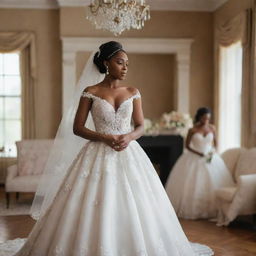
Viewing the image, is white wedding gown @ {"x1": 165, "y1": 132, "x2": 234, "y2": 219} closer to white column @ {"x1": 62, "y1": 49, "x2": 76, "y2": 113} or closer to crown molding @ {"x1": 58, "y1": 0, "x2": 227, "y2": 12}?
white column @ {"x1": 62, "y1": 49, "x2": 76, "y2": 113}

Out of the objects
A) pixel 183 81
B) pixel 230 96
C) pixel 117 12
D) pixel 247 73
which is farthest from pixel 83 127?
pixel 183 81

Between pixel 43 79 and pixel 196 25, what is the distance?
3.08m

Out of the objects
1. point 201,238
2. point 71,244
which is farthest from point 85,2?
point 71,244

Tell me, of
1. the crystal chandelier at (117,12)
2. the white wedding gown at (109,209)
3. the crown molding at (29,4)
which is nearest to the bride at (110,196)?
the white wedding gown at (109,209)

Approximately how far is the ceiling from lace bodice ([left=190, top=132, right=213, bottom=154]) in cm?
325

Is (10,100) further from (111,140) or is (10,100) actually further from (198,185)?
(111,140)

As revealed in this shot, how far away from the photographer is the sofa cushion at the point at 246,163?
7.00 metres

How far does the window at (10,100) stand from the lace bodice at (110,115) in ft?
22.2

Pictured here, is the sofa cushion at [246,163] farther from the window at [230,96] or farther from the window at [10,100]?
the window at [10,100]

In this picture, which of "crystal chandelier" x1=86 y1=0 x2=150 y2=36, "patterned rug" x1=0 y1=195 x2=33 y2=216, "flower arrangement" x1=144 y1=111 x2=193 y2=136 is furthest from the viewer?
"flower arrangement" x1=144 y1=111 x2=193 y2=136

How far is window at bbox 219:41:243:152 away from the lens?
905cm

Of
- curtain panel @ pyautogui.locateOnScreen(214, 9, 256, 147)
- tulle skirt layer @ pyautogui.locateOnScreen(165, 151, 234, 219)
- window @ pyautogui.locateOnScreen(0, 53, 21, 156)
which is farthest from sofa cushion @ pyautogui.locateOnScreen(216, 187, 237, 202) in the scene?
window @ pyautogui.locateOnScreen(0, 53, 21, 156)

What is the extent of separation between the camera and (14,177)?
816cm

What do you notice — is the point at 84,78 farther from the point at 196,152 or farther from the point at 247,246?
the point at 196,152
